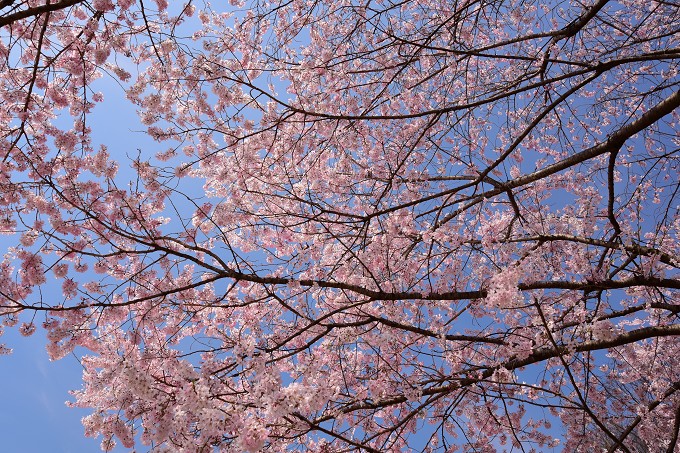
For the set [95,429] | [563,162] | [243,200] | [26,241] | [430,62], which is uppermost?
[430,62]

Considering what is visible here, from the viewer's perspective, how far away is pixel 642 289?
5223 millimetres

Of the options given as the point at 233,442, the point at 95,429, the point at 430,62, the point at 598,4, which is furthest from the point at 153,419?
the point at 430,62

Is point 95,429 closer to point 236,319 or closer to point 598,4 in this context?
point 236,319

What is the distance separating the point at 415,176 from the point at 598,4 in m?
3.19

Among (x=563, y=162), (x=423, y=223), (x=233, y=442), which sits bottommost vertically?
(x=233, y=442)

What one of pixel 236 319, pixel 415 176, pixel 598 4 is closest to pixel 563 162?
pixel 598 4

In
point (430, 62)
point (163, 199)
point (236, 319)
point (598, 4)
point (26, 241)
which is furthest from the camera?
point (430, 62)

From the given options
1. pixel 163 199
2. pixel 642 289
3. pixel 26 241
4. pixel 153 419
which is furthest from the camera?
pixel 163 199

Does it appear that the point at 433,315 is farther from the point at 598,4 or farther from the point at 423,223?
the point at 598,4

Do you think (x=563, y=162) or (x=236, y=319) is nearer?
Answer: (x=563, y=162)

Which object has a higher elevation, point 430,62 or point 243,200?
point 430,62

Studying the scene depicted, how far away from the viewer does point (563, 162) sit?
13.7 ft

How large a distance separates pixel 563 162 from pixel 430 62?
3.70m

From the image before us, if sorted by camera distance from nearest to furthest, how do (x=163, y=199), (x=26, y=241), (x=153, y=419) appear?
(x=153, y=419)
(x=26, y=241)
(x=163, y=199)
